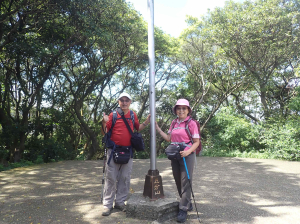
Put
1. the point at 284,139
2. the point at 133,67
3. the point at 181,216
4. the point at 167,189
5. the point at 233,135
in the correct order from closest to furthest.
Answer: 1. the point at 181,216
2. the point at 167,189
3. the point at 284,139
4. the point at 233,135
5. the point at 133,67

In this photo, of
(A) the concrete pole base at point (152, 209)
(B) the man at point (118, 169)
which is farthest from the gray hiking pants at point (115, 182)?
(A) the concrete pole base at point (152, 209)

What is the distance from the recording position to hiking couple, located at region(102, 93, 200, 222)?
3.28 m

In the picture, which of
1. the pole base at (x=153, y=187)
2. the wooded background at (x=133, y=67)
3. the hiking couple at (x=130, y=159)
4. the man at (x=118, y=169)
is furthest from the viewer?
the wooded background at (x=133, y=67)

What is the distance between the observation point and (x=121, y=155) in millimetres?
3451

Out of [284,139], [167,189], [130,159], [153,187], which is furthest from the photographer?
[284,139]

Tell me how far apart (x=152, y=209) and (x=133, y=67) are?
13358mm

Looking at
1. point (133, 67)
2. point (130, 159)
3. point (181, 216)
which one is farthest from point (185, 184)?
point (133, 67)

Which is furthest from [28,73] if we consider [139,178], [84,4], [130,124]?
[130,124]

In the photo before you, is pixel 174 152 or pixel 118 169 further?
pixel 118 169

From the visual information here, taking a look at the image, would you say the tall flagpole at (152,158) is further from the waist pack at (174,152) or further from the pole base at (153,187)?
the waist pack at (174,152)

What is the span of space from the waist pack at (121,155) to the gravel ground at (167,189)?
83 centimetres

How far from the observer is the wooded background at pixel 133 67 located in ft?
27.0

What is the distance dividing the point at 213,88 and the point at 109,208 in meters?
14.5

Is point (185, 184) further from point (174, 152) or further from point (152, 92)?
point (152, 92)
